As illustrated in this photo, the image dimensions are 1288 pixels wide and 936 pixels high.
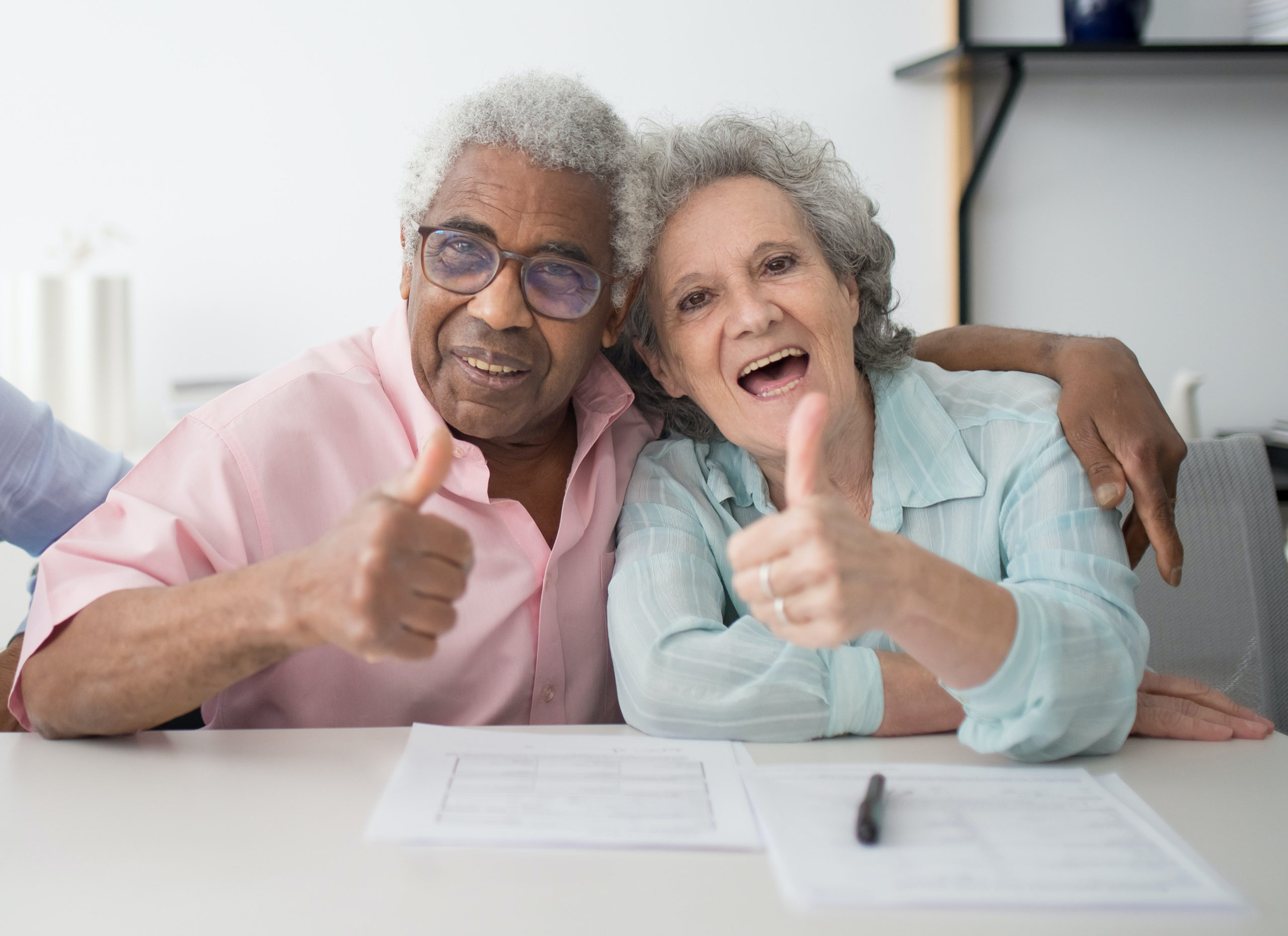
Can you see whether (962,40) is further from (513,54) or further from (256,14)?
(256,14)

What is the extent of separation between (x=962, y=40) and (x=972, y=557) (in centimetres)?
192

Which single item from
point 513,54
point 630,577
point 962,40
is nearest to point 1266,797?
point 630,577

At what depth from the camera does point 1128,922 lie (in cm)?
69

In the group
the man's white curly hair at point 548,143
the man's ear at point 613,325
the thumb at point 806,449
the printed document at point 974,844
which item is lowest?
the printed document at point 974,844

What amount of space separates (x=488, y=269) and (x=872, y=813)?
32.3 inches

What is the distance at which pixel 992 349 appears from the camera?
1510 millimetres

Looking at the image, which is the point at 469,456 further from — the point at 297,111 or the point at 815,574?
the point at 297,111

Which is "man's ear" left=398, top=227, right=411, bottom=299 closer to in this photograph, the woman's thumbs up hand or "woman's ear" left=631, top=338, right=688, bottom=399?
"woman's ear" left=631, top=338, right=688, bottom=399

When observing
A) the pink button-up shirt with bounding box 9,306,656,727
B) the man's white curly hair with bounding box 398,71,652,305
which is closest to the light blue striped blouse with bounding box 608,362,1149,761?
the pink button-up shirt with bounding box 9,306,656,727

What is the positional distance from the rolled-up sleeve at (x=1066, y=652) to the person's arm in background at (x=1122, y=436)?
44mm

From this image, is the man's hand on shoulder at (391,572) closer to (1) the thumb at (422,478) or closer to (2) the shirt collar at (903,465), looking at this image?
(1) the thumb at (422,478)

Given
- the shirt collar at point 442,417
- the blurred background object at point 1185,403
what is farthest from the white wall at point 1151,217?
the shirt collar at point 442,417

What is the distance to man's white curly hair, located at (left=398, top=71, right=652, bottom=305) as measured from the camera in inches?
51.4

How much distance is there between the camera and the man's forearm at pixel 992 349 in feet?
4.66
